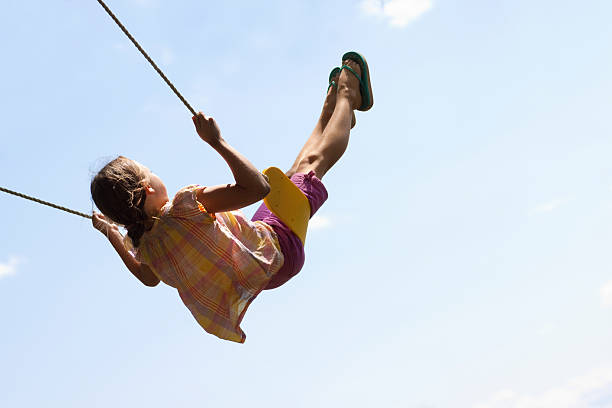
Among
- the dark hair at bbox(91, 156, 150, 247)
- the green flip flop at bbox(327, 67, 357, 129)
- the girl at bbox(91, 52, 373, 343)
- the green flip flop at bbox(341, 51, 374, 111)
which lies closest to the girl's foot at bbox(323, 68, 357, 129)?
the green flip flop at bbox(327, 67, 357, 129)

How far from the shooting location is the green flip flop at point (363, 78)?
5762mm

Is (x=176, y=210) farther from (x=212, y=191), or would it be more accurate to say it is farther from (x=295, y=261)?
(x=295, y=261)

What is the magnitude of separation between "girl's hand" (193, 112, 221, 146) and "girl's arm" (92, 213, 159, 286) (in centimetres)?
110

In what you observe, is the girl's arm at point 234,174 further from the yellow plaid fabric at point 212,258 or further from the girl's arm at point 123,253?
the girl's arm at point 123,253

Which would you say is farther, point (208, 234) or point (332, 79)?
point (332, 79)

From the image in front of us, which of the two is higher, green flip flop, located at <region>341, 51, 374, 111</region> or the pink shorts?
green flip flop, located at <region>341, 51, 374, 111</region>

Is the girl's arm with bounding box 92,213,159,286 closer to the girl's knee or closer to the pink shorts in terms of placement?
the pink shorts

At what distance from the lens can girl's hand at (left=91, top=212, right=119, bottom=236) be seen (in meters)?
4.96

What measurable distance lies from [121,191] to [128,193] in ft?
0.11

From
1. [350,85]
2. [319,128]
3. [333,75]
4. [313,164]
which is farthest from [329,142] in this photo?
[333,75]

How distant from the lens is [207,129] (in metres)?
4.00

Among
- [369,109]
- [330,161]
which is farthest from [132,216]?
[369,109]

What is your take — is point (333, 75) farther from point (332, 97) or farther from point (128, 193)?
point (128, 193)

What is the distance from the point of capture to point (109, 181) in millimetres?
4168
